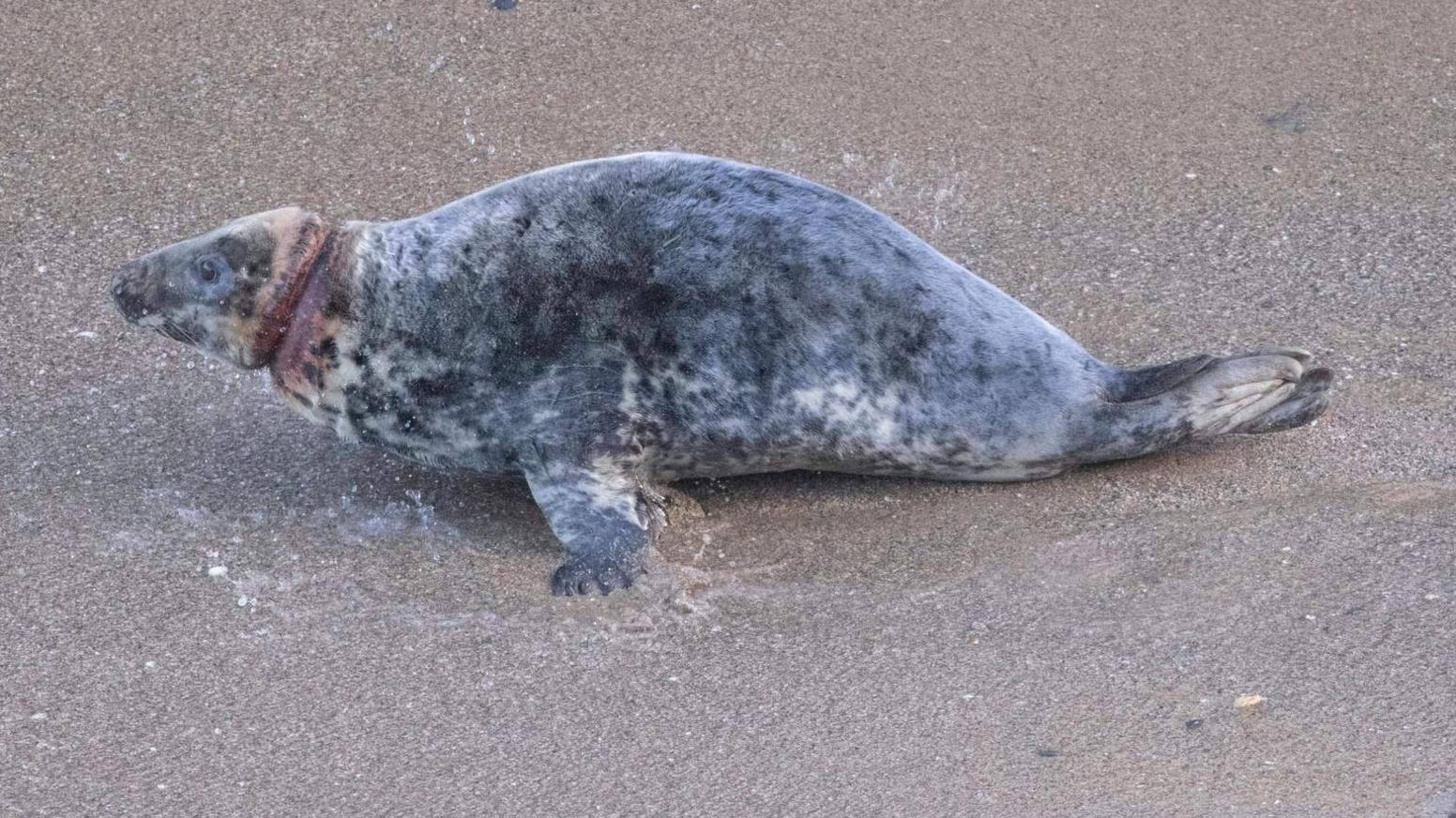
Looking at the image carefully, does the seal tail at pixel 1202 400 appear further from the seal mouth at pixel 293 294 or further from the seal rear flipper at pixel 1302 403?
the seal mouth at pixel 293 294

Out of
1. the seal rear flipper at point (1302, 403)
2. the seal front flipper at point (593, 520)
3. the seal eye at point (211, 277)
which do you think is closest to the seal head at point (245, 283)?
the seal eye at point (211, 277)

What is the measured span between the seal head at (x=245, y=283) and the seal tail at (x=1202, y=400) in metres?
1.79

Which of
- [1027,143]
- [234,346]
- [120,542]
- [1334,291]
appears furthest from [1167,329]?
[120,542]

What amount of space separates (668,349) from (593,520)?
41 centimetres

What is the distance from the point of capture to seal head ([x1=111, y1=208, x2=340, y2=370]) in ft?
13.8

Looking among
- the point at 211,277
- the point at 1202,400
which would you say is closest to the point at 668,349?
the point at 211,277

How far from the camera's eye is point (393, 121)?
5.80 metres

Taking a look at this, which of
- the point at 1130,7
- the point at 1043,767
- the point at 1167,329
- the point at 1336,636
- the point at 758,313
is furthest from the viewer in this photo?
the point at 1130,7

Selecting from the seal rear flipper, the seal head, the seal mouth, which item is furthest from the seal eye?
the seal rear flipper

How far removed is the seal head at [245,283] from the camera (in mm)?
4207

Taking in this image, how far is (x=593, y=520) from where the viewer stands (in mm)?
4098

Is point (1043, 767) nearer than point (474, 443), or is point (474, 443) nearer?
point (1043, 767)

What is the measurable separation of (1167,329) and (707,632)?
1.72 m

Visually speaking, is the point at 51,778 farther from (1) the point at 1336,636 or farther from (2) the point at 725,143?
(2) the point at 725,143
